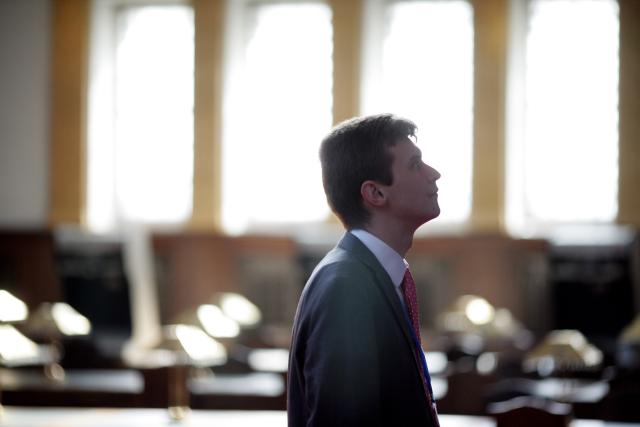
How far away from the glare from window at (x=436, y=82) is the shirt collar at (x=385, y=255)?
423 inches

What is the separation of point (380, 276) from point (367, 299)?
9 centimetres

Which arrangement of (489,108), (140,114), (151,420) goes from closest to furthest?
(151,420) → (489,108) → (140,114)

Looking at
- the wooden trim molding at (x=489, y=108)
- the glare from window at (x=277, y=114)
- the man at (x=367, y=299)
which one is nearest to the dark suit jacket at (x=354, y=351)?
the man at (x=367, y=299)

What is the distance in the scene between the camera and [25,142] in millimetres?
13805

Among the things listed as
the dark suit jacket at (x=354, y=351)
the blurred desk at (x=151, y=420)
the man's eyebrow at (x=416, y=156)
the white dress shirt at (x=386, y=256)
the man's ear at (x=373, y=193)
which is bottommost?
the blurred desk at (x=151, y=420)

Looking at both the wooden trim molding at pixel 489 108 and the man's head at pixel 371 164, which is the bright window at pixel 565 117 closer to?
the wooden trim molding at pixel 489 108

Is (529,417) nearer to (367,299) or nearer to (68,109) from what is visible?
(367,299)

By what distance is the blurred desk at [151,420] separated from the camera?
5.77 m

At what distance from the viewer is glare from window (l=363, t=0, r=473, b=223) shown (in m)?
13.1

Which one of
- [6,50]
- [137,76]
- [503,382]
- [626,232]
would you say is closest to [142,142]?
[137,76]

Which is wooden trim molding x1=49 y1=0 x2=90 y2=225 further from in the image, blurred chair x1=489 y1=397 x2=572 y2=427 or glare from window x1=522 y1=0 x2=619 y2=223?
blurred chair x1=489 y1=397 x2=572 y2=427

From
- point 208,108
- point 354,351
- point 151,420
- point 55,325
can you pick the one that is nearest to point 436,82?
point 208,108

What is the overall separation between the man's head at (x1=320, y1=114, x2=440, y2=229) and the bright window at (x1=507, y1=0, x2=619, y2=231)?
10.8m

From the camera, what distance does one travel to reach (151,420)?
6285 mm
